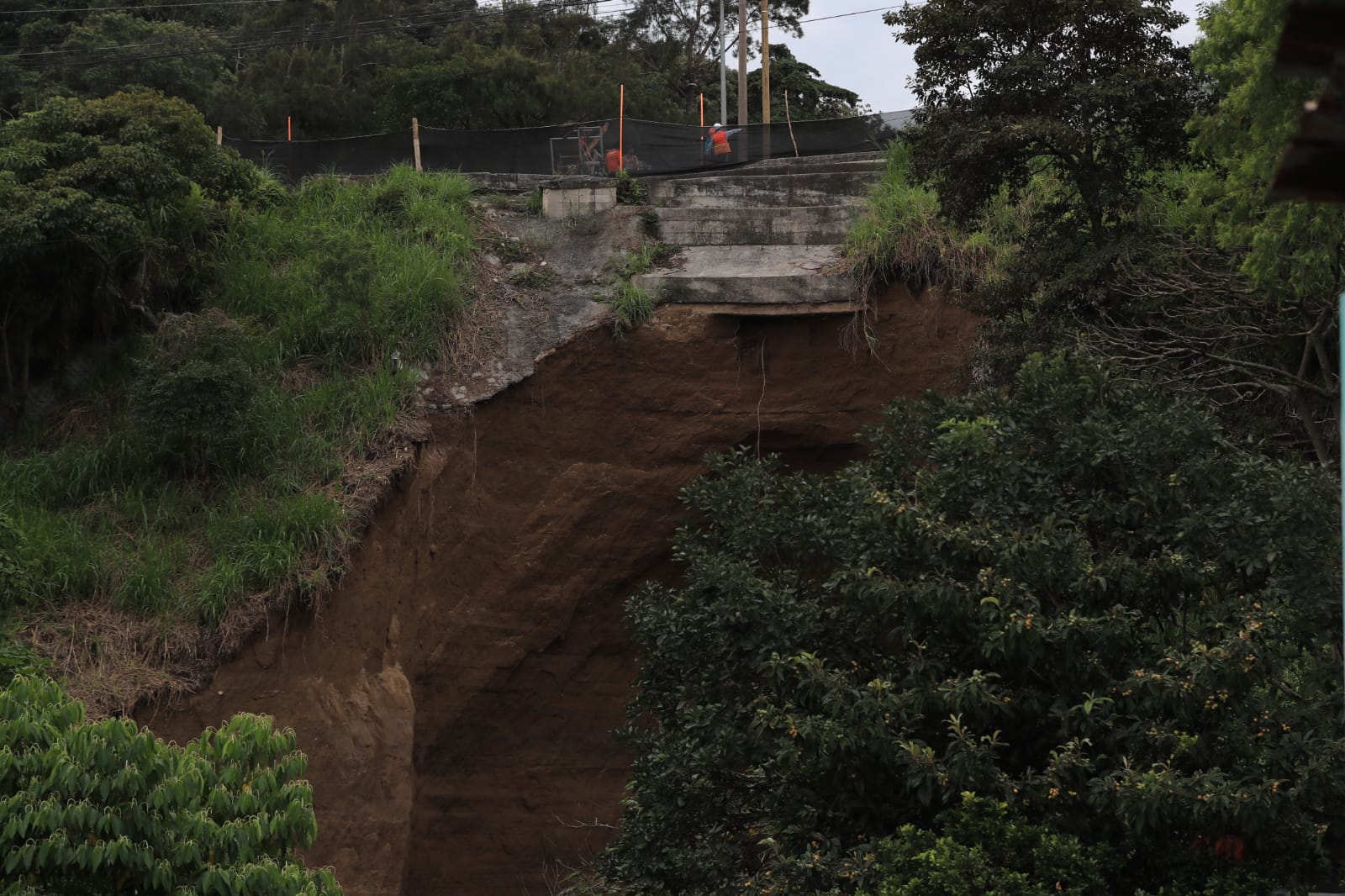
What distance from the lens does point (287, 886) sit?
596 centimetres

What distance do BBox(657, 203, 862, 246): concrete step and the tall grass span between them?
219 centimetres

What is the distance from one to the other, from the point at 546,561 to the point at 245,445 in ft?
9.35

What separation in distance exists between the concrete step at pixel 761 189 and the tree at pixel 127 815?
10141 millimetres

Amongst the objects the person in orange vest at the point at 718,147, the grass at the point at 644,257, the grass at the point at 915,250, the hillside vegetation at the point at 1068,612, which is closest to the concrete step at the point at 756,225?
the grass at the point at 644,257

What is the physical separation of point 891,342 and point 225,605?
6482mm

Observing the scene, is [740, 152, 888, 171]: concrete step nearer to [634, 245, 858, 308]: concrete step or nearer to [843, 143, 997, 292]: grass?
[843, 143, 997, 292]: grass

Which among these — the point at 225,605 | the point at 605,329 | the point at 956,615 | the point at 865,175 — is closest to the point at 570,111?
the point at 865,175

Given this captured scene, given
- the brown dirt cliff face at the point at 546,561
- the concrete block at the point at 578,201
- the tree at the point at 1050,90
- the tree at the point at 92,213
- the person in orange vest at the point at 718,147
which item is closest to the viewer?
the tree at the point at 1050,90

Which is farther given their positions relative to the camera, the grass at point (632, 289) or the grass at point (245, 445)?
the grass at point (632, 289)

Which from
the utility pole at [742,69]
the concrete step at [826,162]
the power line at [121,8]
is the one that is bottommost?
the concrete step at [826,162]

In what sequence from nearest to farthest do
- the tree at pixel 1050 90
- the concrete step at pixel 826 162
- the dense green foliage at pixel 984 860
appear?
the dense green foliage at pixel 984 860 → the tree at pixel 1050 90 → the concrete step at pixel 826 162

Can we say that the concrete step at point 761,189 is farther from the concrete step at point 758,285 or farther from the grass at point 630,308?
the grass at point 630,308

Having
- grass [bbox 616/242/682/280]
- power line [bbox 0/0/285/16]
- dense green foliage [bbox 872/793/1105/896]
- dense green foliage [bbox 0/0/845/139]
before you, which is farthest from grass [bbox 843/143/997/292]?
power line [bbox 0/0/285/16]

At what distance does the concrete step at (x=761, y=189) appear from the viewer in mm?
15383
